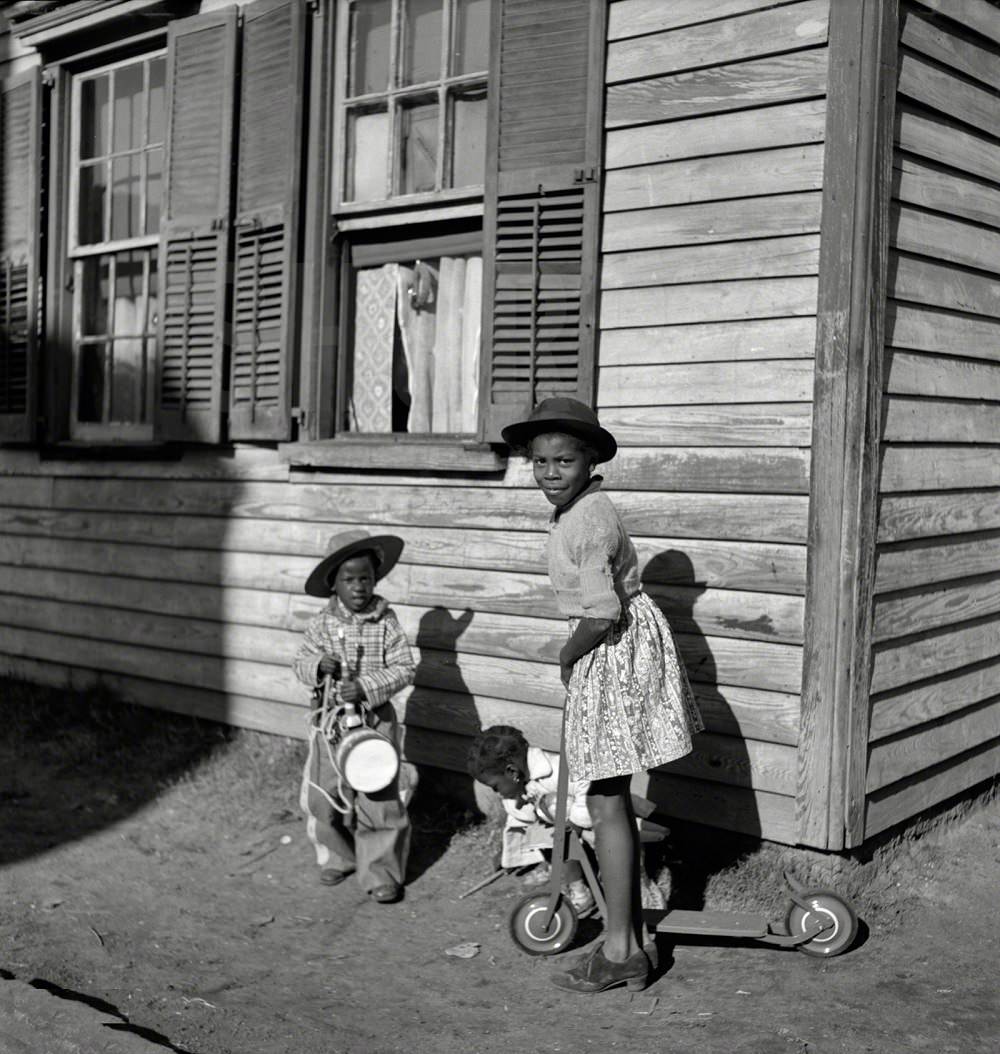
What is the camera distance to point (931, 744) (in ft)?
16.6

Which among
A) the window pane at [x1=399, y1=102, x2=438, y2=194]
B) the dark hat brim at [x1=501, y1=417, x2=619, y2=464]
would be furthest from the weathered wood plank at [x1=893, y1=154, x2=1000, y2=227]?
the window pane at [x1=399, y1=102, x2=438, y2=194]

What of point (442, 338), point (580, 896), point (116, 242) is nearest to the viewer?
point (580, 896)

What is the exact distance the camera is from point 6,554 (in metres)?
8.03

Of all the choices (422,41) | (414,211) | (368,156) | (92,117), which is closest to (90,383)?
(92,117)

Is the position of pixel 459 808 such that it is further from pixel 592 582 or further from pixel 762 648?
pixel 592 582

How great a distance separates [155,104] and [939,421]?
4.76 meters

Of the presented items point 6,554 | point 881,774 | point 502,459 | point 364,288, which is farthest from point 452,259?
point 6,554

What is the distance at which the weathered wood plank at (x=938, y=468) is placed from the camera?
15.5 feet

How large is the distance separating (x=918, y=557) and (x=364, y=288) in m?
2.90

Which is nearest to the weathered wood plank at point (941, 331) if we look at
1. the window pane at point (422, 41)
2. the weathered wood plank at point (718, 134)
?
the weathered wood plank at point (718, 134)

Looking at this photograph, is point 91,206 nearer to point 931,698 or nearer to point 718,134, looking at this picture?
point 718,134

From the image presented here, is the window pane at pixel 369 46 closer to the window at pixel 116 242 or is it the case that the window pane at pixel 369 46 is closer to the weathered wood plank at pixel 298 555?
the window at pixel 116 242

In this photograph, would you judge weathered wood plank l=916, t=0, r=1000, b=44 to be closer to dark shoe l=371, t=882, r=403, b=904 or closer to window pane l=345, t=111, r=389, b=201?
window pane l=345, t=111, r=389, b=201

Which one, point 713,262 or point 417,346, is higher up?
point 713,262
